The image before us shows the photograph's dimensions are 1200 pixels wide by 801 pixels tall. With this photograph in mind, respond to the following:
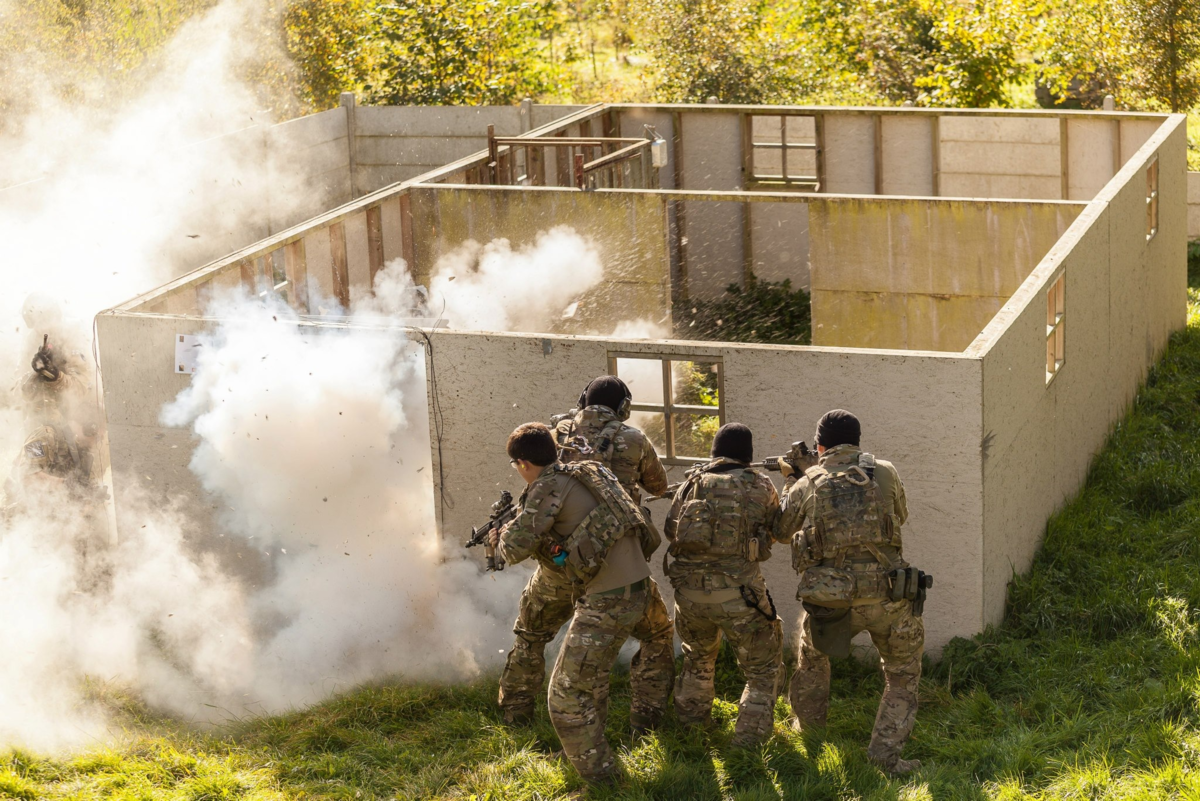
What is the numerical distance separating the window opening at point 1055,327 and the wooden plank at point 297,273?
499 centimetres

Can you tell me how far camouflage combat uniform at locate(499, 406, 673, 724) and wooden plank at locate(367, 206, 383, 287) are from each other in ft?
16.8

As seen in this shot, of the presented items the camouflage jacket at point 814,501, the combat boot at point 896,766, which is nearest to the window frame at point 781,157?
the camouflage jacket at point 814,501

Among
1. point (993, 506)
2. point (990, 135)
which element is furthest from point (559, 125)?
point (993, 506)

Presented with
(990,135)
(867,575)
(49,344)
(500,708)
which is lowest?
(500,708)

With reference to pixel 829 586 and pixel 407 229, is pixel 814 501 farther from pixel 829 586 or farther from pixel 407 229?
pixel 407 229

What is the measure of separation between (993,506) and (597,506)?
83.6 inches

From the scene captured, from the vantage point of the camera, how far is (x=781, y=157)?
595 inches

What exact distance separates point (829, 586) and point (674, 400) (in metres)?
2.53

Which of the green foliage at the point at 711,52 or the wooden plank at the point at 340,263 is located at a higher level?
the green foliage at the point at 711,52

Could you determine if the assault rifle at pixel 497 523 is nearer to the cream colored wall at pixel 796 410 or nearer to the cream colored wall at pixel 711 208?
the cream colored wall at pixel 796 410

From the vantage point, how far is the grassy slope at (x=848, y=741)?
5.95m

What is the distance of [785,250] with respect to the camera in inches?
572

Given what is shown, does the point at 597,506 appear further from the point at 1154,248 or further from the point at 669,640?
the point at 1154,248

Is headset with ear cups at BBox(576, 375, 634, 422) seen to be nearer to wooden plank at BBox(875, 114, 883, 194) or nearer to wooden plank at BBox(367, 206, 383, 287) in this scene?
wooden plank at BBox(367, 206, 383, 287)
